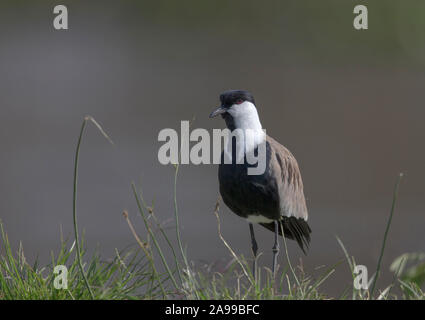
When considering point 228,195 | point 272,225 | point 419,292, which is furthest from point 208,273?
point 419,292

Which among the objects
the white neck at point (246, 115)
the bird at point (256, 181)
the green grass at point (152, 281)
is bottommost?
the green grass at point (152, 281)

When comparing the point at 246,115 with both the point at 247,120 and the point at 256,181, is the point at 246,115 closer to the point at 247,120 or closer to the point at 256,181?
the point at 247,120

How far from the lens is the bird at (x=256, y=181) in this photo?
241cm

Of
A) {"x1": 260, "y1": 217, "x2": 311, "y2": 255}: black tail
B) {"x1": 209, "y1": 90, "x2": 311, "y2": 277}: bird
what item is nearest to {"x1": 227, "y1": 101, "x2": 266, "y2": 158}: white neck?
{"x1": 209, "y1": 90, "x2": 311, "y2": 277}: bird

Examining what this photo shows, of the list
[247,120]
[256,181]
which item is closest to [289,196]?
[256,181]

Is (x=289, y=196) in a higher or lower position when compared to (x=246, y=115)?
lower

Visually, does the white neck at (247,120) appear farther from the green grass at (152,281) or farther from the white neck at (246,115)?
the green grass at (152,281)

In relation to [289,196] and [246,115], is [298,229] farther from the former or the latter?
[246,115]

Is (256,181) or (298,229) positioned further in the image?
(298,229)

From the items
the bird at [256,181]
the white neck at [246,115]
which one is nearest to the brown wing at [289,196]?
the bird at [256,181]

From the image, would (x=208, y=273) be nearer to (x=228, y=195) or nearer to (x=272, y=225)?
(x=228, y=195)

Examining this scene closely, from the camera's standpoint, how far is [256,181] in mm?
2410
